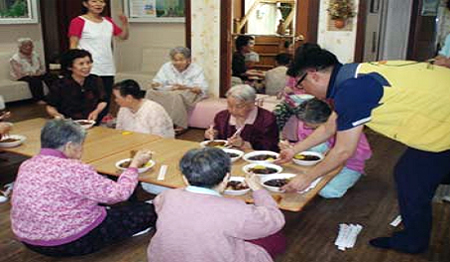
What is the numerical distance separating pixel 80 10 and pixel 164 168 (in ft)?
18.9

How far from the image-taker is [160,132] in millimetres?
3398

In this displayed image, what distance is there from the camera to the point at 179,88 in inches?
205

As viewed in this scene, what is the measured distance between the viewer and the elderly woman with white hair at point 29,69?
6555mm

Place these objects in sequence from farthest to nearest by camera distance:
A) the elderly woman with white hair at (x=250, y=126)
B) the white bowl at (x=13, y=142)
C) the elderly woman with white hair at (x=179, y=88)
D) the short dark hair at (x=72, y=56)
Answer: the elderly woman with white hair at (x=179, y=88) → the short dark hair at (x=72, y=56) → the elderly woman with white hair at (x=250, y=126) → the white bowl at (x=13, y=142)

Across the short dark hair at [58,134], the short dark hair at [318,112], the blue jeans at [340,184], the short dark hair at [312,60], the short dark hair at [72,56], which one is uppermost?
the short dark hair at [312,60]

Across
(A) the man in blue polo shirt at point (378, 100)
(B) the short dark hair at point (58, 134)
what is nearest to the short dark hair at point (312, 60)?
(A) the man in blue polo shirt at point (378, 100)

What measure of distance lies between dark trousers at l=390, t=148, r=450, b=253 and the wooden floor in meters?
0.16

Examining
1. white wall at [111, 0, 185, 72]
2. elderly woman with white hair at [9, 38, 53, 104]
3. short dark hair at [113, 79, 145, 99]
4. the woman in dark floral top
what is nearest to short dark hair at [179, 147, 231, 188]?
short dark hair at [113, 79, 145, 99]

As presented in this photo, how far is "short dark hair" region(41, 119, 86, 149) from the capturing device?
2.15m

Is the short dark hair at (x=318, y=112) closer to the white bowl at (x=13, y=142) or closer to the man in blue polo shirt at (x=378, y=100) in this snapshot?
the man in blue polo shirt at (x=378, y=100)

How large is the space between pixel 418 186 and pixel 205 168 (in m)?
1.28

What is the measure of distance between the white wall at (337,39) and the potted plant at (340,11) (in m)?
0.07

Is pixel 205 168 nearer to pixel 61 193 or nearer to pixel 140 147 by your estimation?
pixel 61 193

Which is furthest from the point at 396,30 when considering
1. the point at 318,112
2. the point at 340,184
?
→ the point at 340,184
